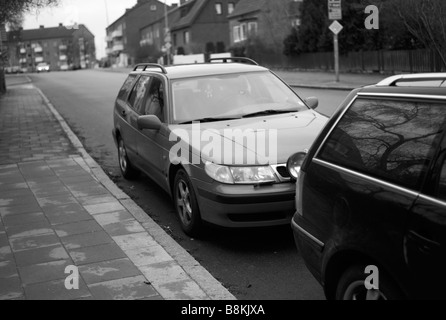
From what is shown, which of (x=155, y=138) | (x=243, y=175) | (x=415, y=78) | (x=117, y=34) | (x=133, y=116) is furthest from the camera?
(x=117, y=34)

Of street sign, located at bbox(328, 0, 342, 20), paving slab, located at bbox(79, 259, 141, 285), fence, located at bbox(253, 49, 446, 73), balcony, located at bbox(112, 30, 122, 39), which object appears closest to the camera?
paving slab, located at bbox(79, 259, 141, 285)

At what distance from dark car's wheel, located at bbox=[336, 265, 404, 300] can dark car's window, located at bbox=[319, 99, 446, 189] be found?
494mm

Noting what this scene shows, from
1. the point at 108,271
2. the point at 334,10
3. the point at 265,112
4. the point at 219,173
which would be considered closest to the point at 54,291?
the point at 108,271

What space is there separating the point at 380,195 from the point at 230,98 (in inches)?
153

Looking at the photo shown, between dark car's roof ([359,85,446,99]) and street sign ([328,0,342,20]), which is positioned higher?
street sign ([328,0,342,20])

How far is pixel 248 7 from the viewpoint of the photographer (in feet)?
185

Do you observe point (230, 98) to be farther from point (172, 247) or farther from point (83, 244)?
point (83, 244)

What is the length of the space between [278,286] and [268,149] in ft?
4.47

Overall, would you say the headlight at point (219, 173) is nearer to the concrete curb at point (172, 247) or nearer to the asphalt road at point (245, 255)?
the asphalt road at point (245, 255)

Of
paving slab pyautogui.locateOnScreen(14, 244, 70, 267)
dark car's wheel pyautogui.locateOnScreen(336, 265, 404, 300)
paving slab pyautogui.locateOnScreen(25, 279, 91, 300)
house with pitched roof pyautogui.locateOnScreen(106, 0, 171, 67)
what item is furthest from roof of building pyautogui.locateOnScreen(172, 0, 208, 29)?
dark car's wheel pyautogui.locateOnScreen(336, 265, 404, 300)

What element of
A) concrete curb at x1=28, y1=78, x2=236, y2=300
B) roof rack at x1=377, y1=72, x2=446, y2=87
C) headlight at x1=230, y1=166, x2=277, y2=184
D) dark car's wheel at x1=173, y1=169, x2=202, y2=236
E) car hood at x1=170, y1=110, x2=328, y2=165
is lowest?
concrete curb at x1=28, y1=78, x2=236, y2=300

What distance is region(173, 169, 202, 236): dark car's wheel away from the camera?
553 cm

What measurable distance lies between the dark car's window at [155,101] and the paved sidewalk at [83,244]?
113cm

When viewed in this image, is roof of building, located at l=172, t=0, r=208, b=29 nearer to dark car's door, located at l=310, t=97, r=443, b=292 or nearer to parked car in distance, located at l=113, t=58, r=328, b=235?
parked car in distance, located at l=113, t=58, r=328, b=235
